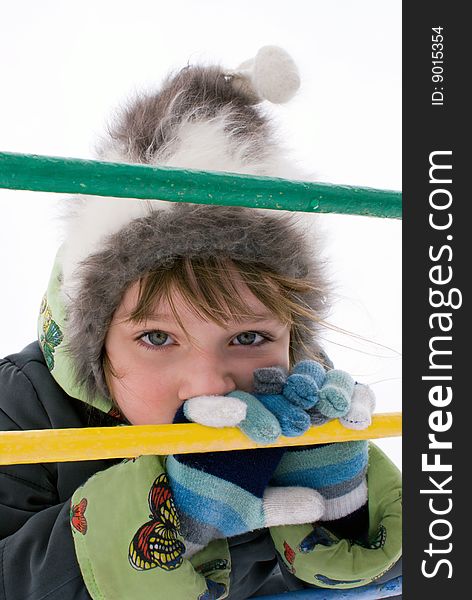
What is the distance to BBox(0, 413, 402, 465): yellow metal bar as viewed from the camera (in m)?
0.50

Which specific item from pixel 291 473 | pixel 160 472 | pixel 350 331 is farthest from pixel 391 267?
pixel 160 472

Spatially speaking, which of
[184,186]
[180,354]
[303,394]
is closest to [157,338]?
[180,354]

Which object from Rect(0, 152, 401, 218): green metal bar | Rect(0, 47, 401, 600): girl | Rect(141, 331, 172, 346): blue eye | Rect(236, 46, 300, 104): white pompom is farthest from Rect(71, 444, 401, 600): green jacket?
Rect(236, 46, 300, 104): white pompom

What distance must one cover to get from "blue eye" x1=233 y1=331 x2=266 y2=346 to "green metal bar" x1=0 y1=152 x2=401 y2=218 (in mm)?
274

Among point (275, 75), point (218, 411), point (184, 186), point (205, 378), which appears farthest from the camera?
point (275, 75)

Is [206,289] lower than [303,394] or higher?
higher

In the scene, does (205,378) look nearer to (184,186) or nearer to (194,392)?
(194,392)

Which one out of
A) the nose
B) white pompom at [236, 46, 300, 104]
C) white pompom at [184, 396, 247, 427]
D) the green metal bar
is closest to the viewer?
the green metal bar

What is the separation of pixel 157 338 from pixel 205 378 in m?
0.08

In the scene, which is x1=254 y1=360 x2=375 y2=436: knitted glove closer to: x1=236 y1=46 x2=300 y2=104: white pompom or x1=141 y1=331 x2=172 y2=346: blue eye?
x1=141 y1=331 x2=172 y2=346: blue eye

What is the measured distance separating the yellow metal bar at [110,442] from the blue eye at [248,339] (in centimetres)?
18

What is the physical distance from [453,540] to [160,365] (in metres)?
0.33

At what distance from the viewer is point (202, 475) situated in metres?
0.69

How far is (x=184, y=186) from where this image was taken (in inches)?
18.8
